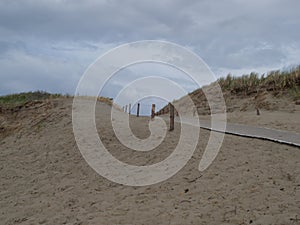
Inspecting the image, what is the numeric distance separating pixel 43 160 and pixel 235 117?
34.9 ft

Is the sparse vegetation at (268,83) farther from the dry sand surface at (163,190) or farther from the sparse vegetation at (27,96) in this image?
the sparse vegetation at (27,96)

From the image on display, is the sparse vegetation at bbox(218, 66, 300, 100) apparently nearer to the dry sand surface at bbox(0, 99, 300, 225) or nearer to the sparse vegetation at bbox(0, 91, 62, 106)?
the dry sand surface at bbox(0, 99, 300, 225)

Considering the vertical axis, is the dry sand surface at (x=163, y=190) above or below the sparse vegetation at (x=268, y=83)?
below

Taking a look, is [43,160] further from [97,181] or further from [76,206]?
[76,206]

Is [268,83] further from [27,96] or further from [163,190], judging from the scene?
[163,190]

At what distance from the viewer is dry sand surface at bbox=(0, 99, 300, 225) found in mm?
6891

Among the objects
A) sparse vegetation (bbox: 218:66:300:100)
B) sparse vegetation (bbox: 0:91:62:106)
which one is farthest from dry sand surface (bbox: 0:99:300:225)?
sparse vegetation (bbox: 0:91:62:106)

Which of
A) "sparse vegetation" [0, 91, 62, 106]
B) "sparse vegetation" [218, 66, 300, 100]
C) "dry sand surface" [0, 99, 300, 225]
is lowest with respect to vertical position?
"dry sand surface" [0, 99, 300, 225]

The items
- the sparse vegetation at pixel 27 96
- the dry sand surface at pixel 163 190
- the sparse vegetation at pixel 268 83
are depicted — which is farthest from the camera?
the sparse vegetation at pixel 27 96

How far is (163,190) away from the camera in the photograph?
8.51 meters

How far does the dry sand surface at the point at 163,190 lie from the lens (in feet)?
22.6

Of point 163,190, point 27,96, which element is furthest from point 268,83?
point 163,190

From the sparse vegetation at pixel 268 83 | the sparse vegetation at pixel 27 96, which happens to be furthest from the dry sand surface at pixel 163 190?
the sparse vegetation at pixel 27 96

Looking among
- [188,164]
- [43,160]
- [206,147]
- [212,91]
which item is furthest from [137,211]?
[212,91]
